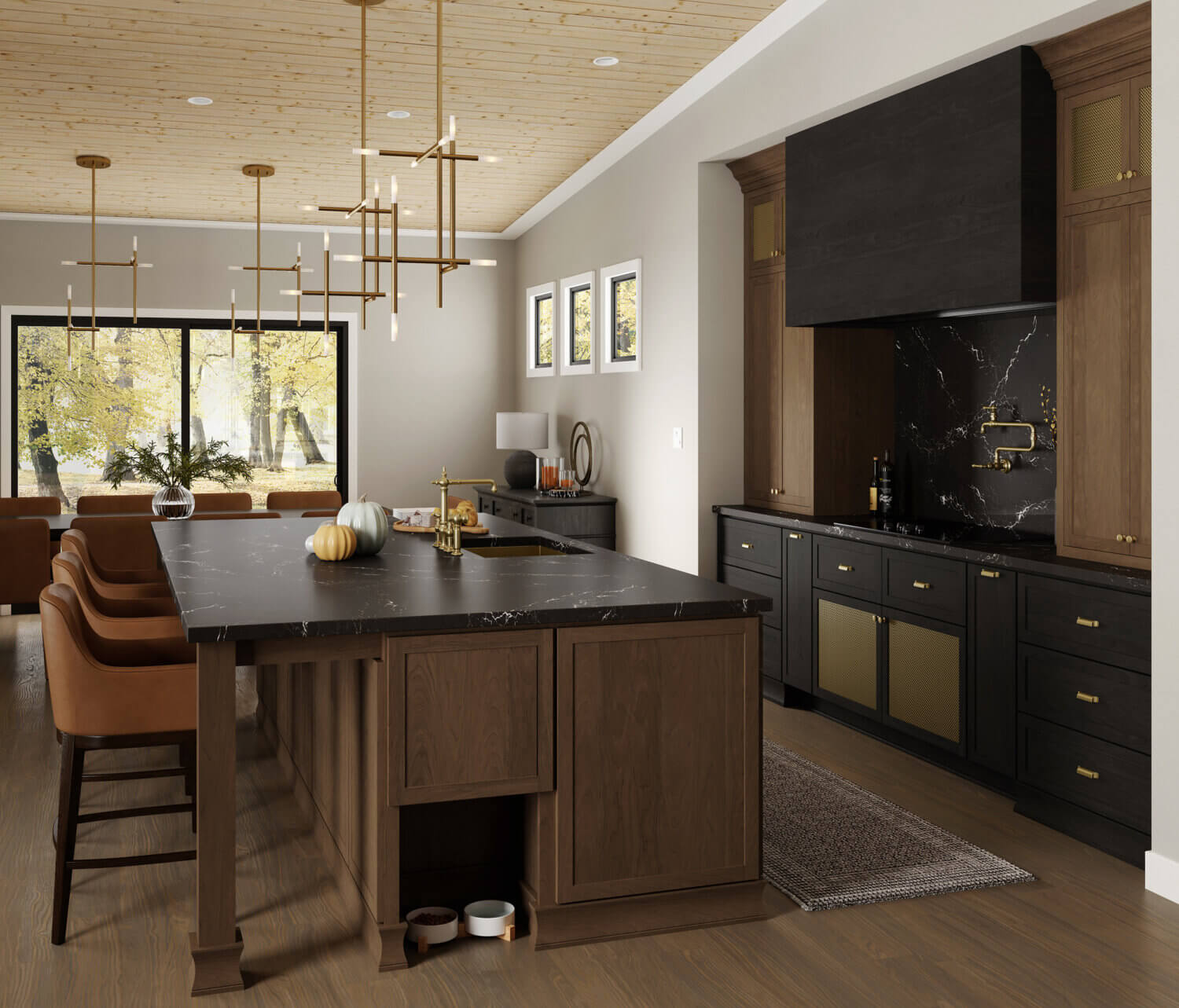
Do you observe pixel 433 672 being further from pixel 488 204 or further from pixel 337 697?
pixel 488 204

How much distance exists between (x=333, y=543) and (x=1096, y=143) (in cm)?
271

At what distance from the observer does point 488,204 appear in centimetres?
848

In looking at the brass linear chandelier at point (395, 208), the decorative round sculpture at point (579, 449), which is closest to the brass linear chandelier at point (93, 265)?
the brass linear chandelier at point (395, 208)

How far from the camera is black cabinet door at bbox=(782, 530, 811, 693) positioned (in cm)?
506

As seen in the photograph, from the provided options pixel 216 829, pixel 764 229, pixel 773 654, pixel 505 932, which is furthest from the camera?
pixel 764 229

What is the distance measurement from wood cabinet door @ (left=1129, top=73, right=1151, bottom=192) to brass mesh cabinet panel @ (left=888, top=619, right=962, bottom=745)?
1.61m

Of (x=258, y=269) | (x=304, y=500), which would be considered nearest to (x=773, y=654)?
(x=304, y=500)

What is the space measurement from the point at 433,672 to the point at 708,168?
388 cm

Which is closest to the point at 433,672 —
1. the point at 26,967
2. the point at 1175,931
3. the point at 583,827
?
the point at 583,827

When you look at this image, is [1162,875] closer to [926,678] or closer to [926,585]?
Answer: [926,678]

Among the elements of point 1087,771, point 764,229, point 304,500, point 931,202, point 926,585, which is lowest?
point 1087,771

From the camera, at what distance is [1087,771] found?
354 cm

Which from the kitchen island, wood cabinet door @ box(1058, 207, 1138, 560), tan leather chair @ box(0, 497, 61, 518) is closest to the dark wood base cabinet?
→ wood cabinet door @ box(1058, 207, 1138, 560)

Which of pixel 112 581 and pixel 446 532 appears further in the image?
pixel 112 581
